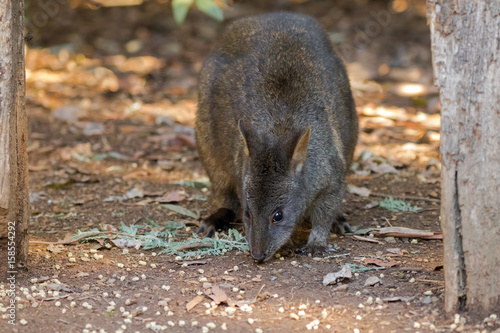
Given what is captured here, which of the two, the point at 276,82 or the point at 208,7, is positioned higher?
the point at 208,7

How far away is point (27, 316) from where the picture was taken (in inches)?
136

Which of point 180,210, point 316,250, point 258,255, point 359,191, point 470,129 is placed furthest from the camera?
point 359,191

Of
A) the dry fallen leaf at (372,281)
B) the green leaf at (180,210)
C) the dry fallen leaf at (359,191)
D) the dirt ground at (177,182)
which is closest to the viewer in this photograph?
the dirt ground at (177,182)

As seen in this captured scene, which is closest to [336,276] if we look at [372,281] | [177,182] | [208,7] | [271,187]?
[372,281]

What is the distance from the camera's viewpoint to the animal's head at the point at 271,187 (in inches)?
165

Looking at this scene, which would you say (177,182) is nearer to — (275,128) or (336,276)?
(275,128)

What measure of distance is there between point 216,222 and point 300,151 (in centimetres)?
113

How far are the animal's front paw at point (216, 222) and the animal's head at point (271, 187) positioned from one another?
68cm

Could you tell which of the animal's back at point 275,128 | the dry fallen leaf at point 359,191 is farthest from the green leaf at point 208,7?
the dry fallen leaf at point 359,191

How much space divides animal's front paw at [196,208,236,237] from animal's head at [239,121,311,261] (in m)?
0.68

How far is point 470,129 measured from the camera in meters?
3.12

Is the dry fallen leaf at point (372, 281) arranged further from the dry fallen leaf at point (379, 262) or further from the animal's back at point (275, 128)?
the animal's back at point (275, 128)

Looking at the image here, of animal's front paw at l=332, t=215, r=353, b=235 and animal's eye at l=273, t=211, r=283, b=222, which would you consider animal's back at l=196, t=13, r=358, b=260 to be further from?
animal's front paw at l=332, t=215, r=353, b=235

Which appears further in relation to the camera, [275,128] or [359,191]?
[359,191]
